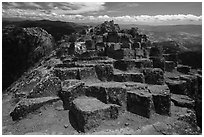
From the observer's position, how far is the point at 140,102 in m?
16.1

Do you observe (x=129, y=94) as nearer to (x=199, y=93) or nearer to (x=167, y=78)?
(x=167, y=78)

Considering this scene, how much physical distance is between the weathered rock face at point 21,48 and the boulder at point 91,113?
134 ft

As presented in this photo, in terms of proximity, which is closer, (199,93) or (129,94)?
(129,94)

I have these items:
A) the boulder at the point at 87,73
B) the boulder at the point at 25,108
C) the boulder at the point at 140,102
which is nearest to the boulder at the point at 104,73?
the boulder at the point at 87,73

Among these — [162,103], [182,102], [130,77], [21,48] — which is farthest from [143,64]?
[21,48]

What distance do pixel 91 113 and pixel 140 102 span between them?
161 inches

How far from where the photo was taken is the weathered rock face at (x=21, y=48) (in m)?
57.4

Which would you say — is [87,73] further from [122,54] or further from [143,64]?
[122,54]

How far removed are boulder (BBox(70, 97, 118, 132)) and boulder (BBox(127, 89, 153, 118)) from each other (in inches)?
68.7

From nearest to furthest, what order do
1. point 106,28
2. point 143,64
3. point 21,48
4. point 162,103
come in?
point 162,103 → point 143,64 → point 106,28 → point 21,48

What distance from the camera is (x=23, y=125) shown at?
1531 cm

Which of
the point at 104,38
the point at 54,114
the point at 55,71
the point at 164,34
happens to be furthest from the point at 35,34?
the point at 54,114

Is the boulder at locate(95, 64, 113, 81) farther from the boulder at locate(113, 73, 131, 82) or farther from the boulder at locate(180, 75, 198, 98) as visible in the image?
the boulder at locate(180, 75, 198, 98)

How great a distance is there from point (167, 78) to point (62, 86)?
1181cm
